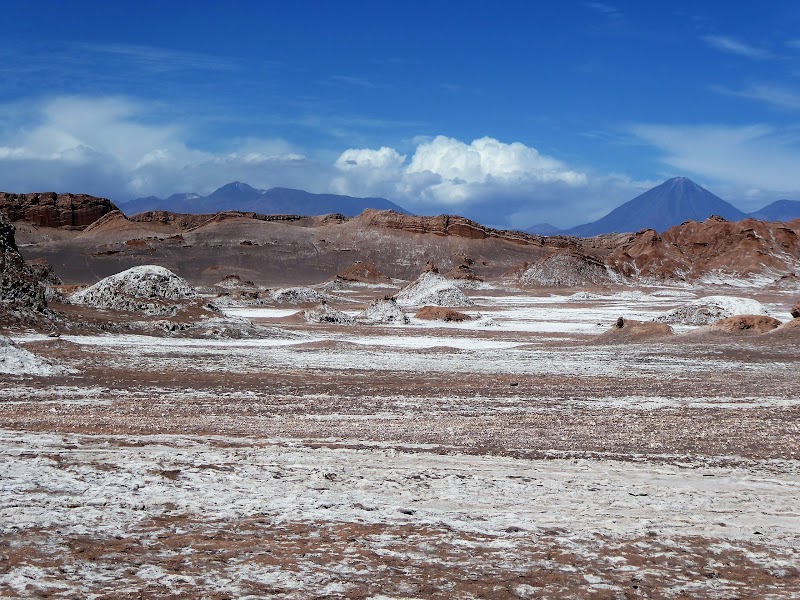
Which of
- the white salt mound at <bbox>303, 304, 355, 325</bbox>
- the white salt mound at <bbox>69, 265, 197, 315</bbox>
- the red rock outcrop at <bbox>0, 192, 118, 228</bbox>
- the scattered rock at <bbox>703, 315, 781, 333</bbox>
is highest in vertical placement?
the red rock outcrop at <bbox>0, 192, 118, 228</bbox>

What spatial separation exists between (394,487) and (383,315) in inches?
1375

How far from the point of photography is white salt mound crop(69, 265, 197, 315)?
32.6 m

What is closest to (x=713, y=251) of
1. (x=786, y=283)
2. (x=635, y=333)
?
(x=786, y=283)

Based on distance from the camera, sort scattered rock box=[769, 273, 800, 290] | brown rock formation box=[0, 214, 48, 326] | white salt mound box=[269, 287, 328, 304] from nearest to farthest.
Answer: brown rock formation box=[0, 214, 48, 326] → white salt mound box=[269, 287, 328, 304] → scattered rock box=[769, 273, 800, 290]

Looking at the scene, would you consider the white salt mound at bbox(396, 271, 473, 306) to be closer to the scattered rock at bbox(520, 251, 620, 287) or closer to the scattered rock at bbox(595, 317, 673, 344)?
the scattered rock at bbox(595, 317, 673, 344)

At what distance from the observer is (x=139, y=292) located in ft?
116

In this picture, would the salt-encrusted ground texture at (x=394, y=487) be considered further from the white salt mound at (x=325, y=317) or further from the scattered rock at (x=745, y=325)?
the white salt mound at (x=325, y=317)

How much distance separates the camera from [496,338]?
35406mm

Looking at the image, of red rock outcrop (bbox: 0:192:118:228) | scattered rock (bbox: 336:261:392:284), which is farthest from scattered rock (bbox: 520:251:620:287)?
red rock outcrop (bbox: 0:192:118:228)

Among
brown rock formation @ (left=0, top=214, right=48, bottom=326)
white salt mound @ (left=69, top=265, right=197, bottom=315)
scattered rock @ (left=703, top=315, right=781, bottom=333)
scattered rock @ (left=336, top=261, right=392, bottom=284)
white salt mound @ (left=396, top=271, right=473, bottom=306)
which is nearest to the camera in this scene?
brown rock formation @ (left=0, top=214, right=48, bottom=326)

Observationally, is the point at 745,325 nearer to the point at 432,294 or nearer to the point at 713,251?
the point at 432,294

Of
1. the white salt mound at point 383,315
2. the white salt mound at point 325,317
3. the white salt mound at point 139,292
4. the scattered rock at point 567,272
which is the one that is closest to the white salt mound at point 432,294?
the white salt mound at point 383,315

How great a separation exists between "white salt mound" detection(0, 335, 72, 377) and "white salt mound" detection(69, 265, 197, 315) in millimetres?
13536

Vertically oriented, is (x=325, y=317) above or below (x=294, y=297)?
below
